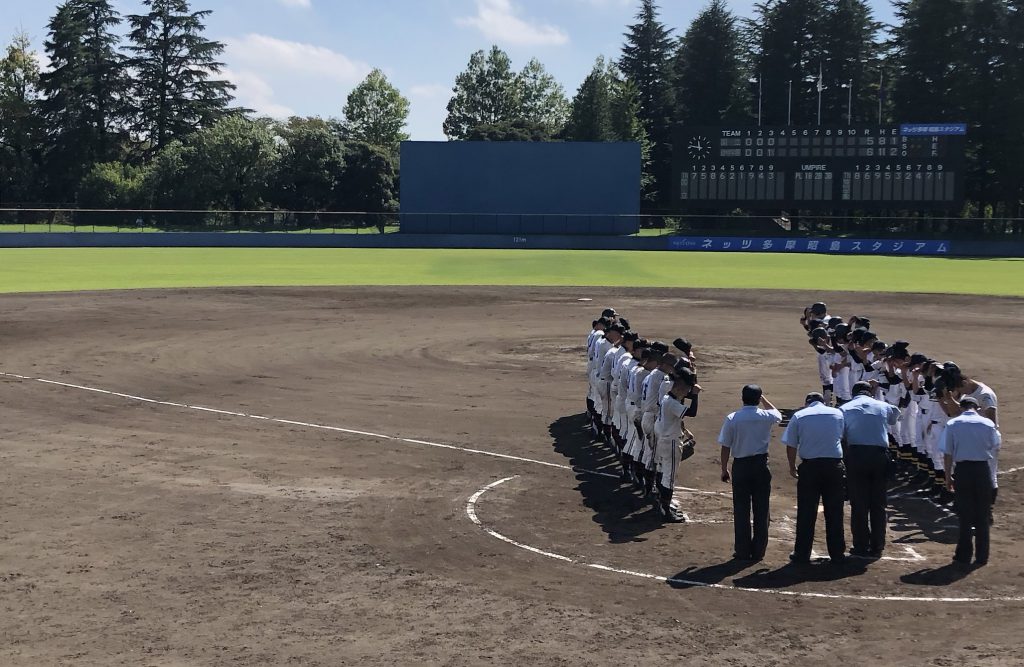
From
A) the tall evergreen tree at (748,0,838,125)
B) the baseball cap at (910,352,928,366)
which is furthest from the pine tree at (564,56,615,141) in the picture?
the baseball cap at (910,352,928,366)

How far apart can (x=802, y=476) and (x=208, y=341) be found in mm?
18342

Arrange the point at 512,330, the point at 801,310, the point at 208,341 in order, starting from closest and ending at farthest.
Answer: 1. the point at 208,341
2. the point at 512,330
3. the point at 801,310

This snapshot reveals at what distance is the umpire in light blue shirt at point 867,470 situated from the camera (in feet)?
36.1

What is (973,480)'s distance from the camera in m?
10.8

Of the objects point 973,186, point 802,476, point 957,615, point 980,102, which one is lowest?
point 957,615

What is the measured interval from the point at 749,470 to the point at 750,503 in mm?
359

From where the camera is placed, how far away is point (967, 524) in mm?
10664

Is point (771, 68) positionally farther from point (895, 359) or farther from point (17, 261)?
point (895, 359)

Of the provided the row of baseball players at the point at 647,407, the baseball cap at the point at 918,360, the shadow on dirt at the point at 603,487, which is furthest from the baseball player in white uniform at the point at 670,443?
the baseball cap at the point at 918,360

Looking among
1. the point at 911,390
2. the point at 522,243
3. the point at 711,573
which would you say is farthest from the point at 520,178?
the point at 711,573

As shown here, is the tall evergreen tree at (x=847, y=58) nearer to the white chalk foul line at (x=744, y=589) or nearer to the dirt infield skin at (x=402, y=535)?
the dirt infield skin at (x=402, y=535)

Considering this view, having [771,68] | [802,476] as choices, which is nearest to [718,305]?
[802,476]

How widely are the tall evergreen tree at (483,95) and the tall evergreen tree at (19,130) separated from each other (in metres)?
47.3

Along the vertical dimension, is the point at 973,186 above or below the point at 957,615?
above
